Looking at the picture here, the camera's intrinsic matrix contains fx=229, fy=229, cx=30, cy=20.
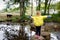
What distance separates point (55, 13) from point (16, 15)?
2318 millimetres

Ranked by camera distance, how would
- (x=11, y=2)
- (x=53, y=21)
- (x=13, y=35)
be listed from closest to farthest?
1. (x=13, y=35)
2. (x=53, y=21)
3. (x=11, y=2)

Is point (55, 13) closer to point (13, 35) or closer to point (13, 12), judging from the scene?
point (13, 12)

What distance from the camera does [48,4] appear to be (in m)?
13.9

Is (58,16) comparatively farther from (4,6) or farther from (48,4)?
(4,6)

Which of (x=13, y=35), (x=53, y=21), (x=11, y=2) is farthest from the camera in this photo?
(x=11, y=2)

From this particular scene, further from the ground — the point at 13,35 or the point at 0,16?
the point at 13,35

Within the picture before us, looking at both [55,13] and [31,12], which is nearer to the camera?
[31,12]

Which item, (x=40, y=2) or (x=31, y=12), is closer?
(x=31, y=12)

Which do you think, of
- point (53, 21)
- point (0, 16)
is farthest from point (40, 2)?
point (0, 16)

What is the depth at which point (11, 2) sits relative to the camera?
527 inches

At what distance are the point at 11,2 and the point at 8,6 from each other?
0.96ft

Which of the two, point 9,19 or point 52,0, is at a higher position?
point 52,0

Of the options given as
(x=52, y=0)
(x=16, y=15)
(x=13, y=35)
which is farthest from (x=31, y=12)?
(x=13, y=35)

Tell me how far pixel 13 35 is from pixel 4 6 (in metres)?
8.39
